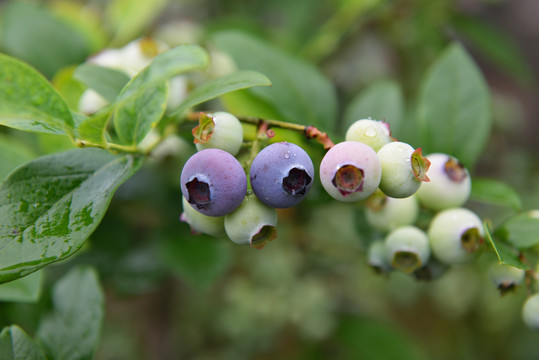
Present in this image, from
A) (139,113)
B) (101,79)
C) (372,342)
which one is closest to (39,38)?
(101,79)

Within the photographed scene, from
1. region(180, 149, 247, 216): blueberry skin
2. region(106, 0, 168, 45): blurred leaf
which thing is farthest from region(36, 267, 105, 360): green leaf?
region(106, 0, 168, 45): blurred leaf

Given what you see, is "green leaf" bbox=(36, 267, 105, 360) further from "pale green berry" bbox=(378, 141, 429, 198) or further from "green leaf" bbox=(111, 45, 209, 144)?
"pale green berry" bbox=(378, 141, 429, 198)

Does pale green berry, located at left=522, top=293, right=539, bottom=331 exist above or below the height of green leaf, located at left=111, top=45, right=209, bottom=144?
below

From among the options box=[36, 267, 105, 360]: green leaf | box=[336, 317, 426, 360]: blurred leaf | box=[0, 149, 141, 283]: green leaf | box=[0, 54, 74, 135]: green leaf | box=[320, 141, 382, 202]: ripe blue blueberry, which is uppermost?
box=[320, 141, 382, 202]: ripe blue blueberry

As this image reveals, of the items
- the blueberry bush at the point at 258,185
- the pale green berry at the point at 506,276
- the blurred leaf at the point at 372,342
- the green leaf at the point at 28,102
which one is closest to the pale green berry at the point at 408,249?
the blueberry bush at the point at 258,185

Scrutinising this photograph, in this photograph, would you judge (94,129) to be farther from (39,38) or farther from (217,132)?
Result: (39,38)

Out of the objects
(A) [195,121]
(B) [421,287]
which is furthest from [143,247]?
(B) [421,287]
